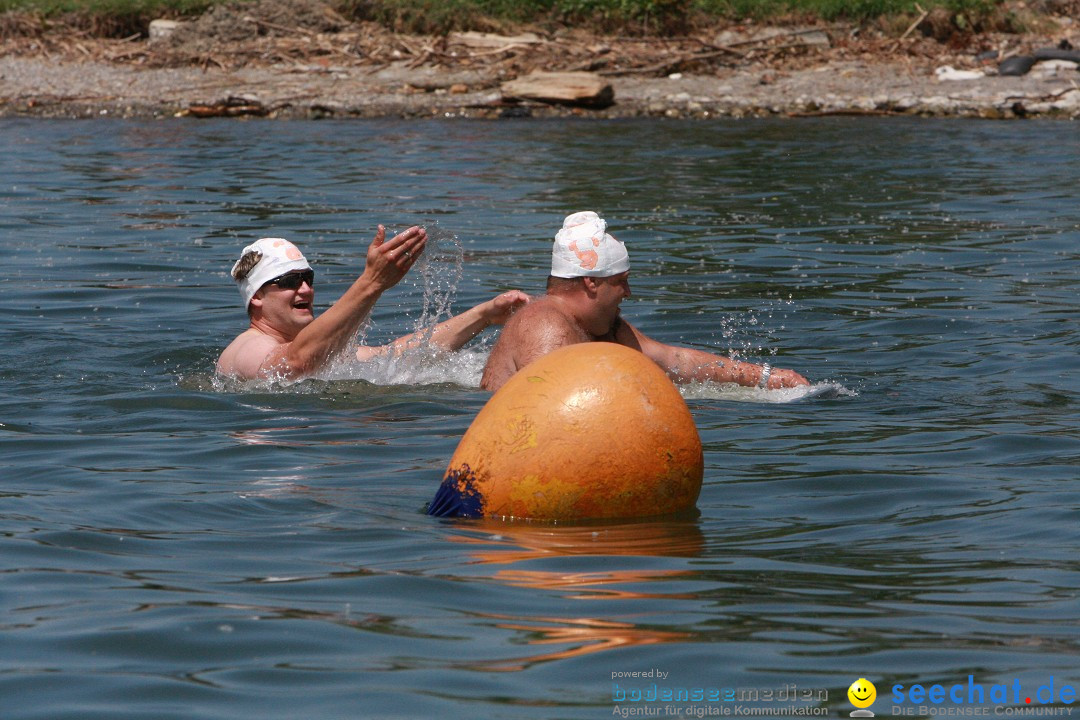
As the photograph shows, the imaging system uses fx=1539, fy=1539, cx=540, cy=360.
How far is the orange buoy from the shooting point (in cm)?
557

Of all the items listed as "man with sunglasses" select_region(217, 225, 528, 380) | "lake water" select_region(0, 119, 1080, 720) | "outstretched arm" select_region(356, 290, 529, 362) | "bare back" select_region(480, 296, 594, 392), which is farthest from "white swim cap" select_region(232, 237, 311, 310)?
"bare back" select_region(480, 296, 594, 392)

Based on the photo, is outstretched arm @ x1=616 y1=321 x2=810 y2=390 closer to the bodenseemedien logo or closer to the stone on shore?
the bodenseemedien logo

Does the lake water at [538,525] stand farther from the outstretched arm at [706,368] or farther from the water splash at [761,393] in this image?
the outstretched arm at [706,368]

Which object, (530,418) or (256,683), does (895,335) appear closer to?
(530,418)

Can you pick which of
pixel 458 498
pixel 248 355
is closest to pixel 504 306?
pixel 248 355

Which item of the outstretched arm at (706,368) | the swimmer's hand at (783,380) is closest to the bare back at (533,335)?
the outstretched arm at (706,368)

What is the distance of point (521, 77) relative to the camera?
1116 inches

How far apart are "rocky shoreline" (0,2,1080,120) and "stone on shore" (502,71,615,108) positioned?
49mm

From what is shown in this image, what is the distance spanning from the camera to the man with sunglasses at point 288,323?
8453 millimetres

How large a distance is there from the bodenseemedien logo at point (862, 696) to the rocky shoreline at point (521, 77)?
75.0 feet

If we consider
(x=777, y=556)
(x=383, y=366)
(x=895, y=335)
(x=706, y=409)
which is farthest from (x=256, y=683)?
(x=895, y=335)

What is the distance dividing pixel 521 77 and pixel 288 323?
65.4ft

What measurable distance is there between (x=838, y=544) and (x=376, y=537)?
1.71m

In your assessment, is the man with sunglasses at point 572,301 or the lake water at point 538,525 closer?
the lake water at point 538,525
